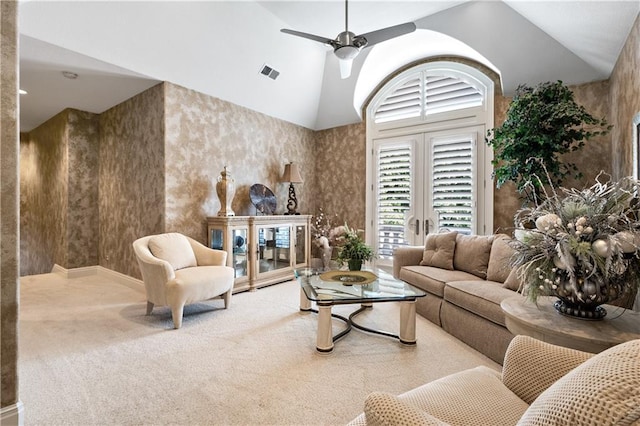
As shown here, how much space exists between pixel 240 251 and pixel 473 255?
2.94 meters

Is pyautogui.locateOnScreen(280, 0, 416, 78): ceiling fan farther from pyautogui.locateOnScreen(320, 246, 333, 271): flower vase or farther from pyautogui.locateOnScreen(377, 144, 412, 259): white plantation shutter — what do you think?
pyautogui.locateOnScreen(320, 246, 333, 271): flower vase

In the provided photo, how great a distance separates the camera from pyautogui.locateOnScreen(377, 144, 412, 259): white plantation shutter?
17.2 feet

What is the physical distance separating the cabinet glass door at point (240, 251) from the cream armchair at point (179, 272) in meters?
0.56

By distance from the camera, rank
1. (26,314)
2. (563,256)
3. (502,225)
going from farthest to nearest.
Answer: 1. (502,225)
2. (26,314)
3. (563,256)

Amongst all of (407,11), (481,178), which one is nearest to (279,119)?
(407,11)

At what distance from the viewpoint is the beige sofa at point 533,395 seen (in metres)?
0.67

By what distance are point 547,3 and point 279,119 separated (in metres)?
3.88

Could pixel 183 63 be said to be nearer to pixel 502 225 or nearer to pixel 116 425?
pixel 116 425

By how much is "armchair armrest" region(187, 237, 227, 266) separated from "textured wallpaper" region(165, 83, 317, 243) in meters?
0.53

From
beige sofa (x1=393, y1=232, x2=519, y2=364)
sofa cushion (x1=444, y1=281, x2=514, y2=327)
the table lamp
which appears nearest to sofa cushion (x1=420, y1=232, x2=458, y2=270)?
beige sofa (x1=393, y1=232, x2=519, y2=364)

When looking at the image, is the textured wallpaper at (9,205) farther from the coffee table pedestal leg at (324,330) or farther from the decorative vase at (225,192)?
the decorative vase at (225,192)

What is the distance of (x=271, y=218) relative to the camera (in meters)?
4.83

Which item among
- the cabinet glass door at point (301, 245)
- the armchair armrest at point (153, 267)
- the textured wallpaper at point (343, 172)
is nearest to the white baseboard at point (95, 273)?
the armchair armrest at point (153, 267)

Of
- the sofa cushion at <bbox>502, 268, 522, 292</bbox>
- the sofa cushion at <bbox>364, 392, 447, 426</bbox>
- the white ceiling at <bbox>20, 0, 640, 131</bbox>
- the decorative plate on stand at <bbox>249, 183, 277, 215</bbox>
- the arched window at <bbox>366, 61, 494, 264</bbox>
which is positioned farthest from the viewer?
the decorative plate on stand at <bbox>249, 183, 277, 215</bbox>
